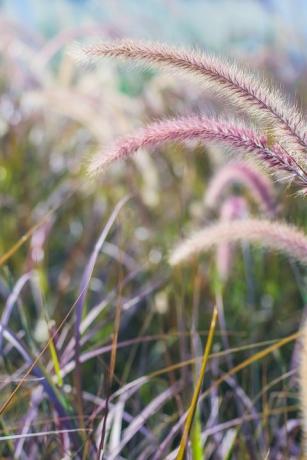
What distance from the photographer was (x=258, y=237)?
5.74 ft

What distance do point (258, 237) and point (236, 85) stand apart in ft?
1.75

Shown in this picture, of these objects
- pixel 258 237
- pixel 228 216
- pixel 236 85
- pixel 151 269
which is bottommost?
pixel 151 269

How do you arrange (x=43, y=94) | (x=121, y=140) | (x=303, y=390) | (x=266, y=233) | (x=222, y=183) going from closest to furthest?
(x=303, y=390) < (x=121, y=140) < (x=266, y=233) < (x=222, y=183) < (x=43, y=94)

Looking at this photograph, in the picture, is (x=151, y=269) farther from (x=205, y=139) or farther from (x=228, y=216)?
(x=205, y=139)

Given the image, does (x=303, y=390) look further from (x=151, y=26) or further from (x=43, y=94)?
(x=151, y=26)

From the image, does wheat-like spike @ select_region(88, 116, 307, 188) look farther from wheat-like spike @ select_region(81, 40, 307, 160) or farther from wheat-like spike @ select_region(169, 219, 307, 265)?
wheat-like spike @ select_region(169, 219, 307, 265)

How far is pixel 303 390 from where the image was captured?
133 centimetres

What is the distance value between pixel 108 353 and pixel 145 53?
1.68 metres

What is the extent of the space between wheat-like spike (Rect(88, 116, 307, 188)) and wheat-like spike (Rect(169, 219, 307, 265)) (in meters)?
0.32

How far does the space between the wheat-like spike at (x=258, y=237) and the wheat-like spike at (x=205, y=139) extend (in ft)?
1.06

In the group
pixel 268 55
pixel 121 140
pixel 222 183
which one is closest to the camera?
pixel 121 140

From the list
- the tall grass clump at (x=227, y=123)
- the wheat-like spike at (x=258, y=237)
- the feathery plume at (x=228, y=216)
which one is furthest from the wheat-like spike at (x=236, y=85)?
the feathery plume at (x=228, y=216)

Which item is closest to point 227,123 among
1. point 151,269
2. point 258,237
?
point 258,237

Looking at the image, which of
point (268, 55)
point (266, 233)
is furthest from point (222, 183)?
point (268, 55)
